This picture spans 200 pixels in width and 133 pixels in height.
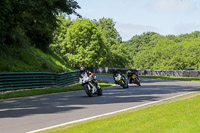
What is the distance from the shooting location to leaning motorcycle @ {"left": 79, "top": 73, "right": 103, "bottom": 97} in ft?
51.8

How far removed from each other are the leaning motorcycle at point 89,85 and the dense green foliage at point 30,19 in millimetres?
8455

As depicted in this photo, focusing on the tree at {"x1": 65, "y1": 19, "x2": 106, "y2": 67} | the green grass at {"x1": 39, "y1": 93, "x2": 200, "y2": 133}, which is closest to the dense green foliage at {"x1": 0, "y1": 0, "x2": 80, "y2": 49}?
the green grass at {"x1": 39, "y1": 93, "x2": 200, "y2": 133}

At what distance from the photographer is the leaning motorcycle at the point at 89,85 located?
1578 centimetres

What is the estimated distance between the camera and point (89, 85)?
16.2 metres

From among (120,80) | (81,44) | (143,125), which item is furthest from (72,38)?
(143,125)

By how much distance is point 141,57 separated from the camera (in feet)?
353

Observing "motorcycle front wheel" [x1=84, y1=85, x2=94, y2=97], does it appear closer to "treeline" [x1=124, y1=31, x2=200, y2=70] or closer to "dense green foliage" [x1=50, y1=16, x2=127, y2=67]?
"dense green foliage" [x1=50, y1=16, x2=127, y2=67]

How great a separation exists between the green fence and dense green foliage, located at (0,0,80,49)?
12.2ft

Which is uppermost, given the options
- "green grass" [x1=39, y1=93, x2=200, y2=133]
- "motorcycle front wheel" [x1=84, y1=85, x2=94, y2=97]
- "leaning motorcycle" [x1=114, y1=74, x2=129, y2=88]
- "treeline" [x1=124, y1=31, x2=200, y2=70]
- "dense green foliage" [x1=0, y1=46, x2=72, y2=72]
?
"treeline" [x1=124, y1=31, x2=200, y2=70]

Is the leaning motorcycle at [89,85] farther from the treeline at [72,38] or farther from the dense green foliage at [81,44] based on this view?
the dense green foliage at [81,44]

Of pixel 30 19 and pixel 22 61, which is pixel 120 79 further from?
pixel 30 19

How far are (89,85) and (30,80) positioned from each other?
6.63 metres

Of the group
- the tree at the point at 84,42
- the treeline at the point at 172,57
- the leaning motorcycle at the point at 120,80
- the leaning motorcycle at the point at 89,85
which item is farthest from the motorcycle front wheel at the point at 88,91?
the treeline at the point at 172,57

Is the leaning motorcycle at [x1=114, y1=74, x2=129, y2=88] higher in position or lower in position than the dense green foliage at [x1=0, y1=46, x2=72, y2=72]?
lower
